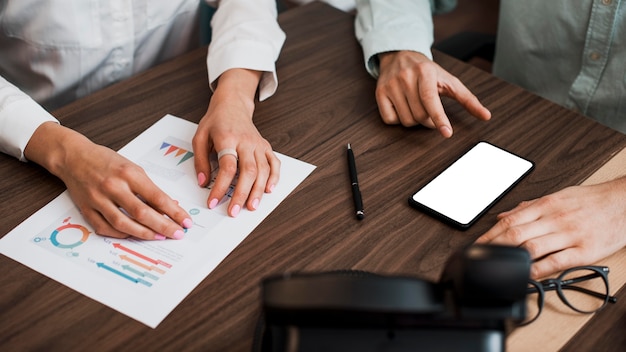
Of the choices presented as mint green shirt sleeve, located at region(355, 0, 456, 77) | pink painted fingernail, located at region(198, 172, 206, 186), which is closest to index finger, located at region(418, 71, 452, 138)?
mint green shirt sleeve, located at region(355, 0, 456, 77)

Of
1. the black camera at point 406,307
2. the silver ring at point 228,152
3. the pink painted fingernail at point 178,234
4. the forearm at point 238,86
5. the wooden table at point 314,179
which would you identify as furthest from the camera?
the forearm at point 238,86

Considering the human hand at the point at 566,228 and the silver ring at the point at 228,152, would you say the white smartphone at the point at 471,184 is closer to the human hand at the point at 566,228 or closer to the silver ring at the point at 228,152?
the human hand at the point at 566,228

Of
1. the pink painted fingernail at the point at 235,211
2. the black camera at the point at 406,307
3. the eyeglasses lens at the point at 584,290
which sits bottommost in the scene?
the eyeglasses lens at the point at 584,290

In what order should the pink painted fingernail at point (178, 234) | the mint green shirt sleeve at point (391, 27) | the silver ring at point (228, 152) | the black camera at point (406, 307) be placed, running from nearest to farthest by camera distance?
the black camera at point (406, 307), the pink painted fingernail at point (178, 234), the silver ring at point (228, 152), the mint green shirt sleeve at point (391, 27)

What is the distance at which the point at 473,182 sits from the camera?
35.2 inches

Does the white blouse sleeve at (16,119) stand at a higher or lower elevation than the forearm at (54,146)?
higher

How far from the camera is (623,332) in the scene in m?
0.70

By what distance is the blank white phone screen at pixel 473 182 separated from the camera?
0.85m

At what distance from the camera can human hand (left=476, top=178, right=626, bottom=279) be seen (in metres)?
0.77

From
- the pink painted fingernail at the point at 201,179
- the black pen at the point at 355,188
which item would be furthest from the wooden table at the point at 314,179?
the pink painted fingernail at the point at 201,179

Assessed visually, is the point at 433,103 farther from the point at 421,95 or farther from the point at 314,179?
the point at 314,179

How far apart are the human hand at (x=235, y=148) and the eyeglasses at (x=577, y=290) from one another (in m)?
0.37

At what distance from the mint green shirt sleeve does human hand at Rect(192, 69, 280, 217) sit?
25 centimetres

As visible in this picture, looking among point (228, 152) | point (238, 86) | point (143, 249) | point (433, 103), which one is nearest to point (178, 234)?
point (143, 249)
